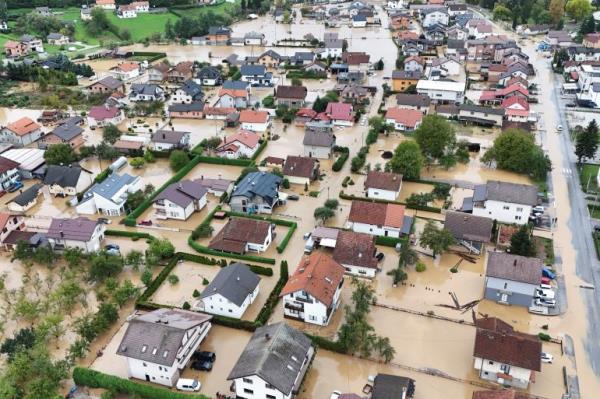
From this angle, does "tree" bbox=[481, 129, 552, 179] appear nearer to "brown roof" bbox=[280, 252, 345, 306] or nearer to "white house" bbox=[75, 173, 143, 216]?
"brown roof" bbox=[280, 252, 345, 306]

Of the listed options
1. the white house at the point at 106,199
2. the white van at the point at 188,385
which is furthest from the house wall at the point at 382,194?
the white van at the point at 188,385

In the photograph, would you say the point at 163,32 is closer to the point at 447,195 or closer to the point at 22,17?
the point at 22,17

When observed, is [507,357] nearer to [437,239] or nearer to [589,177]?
[437,239]

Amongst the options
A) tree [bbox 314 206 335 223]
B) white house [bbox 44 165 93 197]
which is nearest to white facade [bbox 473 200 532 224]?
tree [bbox 314 206 335 223]

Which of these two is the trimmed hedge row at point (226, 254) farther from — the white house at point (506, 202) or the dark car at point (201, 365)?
the white house at point (506, 202)

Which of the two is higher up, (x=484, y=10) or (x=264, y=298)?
(x=484, y=10)

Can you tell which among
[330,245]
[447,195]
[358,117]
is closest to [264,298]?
[330,245]

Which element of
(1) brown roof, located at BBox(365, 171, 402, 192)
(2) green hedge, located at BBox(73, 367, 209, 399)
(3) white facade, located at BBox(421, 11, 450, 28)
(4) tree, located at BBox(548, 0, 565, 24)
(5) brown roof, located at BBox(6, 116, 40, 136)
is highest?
(4) tree, located at BBox(548, 0, 565, 24)
